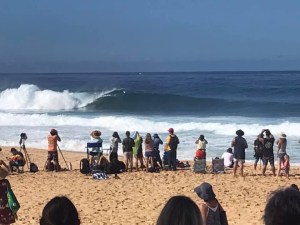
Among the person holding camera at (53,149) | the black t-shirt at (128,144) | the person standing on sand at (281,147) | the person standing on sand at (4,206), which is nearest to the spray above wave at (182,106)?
the black t-shirt at (128,144)

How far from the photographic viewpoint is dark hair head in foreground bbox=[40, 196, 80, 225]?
9.99 ft

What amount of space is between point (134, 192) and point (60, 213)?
8.87 m

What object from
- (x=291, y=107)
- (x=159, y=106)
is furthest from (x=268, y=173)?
(x=159, y=106)

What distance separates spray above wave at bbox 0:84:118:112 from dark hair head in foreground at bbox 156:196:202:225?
4342 cm

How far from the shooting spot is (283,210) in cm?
262

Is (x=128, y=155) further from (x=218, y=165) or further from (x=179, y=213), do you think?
(x=179, y=213)

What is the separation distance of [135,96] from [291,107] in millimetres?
15717

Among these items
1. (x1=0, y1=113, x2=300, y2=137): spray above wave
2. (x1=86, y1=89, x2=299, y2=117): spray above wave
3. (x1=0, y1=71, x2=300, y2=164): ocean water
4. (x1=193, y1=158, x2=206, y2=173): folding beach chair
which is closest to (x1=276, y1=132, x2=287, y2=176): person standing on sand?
(x1=193, y1=158, x2=206, y2=173): folding beach chair

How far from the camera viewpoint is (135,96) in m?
51.3

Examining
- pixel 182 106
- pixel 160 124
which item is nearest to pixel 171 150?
pixel 160 124

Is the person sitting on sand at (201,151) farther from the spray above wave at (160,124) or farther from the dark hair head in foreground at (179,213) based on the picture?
the dark hair head in foreground at (179,213)

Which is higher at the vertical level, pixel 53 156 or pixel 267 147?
pixel 267 147

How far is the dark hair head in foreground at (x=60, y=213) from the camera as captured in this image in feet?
9.99

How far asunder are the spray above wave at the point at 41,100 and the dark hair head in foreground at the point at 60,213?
4313cm
